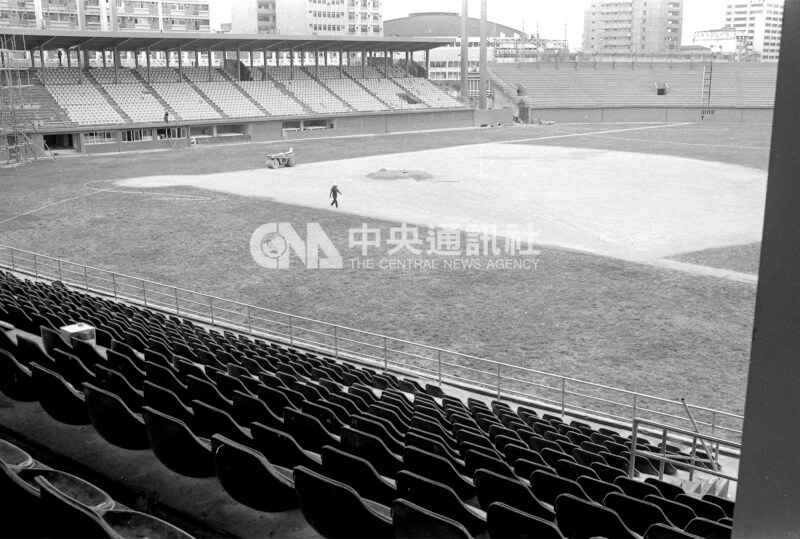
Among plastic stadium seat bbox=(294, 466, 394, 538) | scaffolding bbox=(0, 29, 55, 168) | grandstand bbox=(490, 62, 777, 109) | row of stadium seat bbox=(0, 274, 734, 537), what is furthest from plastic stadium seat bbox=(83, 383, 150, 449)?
grandstand bbox=(490, 62, 777, 109)

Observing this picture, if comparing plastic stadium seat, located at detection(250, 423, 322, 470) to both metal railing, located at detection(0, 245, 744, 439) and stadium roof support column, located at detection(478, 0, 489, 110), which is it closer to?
metal railing, located at detection(0, 245, 744, 439)

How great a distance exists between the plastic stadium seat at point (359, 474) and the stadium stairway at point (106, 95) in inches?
2416

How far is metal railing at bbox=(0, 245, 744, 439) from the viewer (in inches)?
511

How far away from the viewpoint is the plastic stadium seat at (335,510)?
4172 millimetres

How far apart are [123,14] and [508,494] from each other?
117614mm

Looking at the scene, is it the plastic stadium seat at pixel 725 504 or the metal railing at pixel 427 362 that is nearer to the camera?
the plastic stadium seat at pixel 725 504

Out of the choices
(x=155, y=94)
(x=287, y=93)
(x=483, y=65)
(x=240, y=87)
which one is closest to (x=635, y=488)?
(x=155, y=94)

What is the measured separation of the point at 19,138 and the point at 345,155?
23.2 m

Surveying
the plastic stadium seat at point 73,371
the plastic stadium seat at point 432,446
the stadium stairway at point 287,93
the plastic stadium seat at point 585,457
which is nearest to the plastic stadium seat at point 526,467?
the plastic stadium seat at point 432,446

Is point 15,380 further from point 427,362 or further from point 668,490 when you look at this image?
point 427,362

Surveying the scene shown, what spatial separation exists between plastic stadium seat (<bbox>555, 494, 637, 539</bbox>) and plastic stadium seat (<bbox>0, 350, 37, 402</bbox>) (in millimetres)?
4572

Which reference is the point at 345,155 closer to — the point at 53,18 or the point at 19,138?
the point at 19,138

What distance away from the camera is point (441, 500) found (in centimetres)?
479

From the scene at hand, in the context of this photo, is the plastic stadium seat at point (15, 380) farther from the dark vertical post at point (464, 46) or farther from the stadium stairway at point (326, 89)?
the dark vertical post at point (464, 46)
